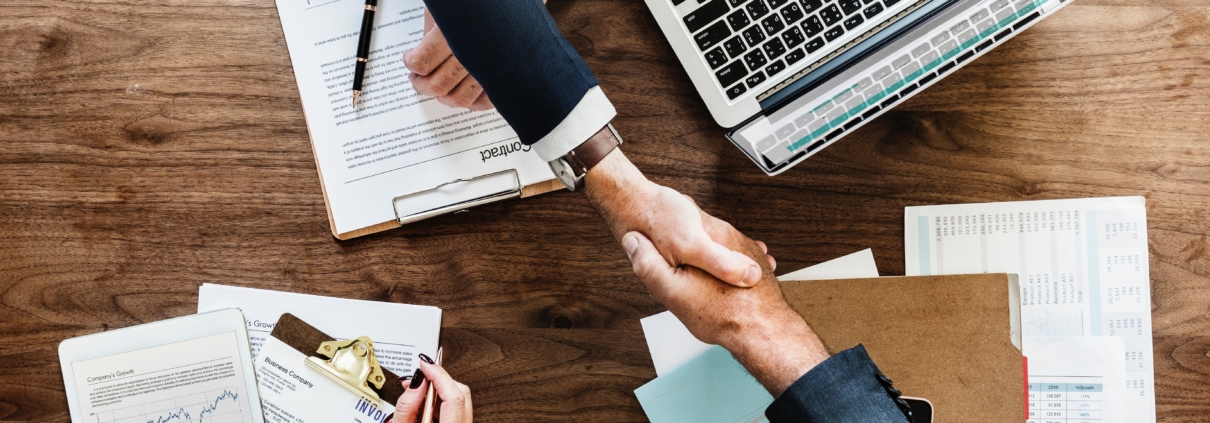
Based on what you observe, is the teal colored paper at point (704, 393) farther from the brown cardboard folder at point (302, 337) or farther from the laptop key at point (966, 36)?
the laptop key at point (966, 36)

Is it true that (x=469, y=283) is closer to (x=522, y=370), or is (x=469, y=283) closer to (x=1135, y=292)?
(x=522, y=370)

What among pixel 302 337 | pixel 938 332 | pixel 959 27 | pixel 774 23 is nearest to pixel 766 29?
pixel 774 23

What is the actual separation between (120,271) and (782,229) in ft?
2.84

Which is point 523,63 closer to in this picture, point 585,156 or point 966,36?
point 585,156

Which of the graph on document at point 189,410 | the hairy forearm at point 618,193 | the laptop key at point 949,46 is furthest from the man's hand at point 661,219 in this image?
the graph on document at point 189,410

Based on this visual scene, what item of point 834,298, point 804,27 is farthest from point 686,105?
point 834,298

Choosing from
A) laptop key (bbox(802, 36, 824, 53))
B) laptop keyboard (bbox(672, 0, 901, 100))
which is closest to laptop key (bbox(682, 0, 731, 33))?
laptop keyboard (bbox(672, 0, 901, 100))

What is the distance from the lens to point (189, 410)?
96 centimetres

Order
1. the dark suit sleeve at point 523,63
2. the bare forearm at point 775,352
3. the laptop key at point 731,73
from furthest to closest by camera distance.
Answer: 1. the laptop key at point 731,73
2. the bare forearm at point 775,352
3. the dark suit sleeve at point 523,63

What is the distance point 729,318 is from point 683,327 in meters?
0.18

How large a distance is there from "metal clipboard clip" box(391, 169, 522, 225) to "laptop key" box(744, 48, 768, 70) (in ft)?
1.03

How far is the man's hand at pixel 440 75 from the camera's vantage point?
33.7 inches

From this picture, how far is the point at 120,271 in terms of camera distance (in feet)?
3.14

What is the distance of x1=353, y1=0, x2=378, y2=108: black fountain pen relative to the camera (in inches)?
35.8
